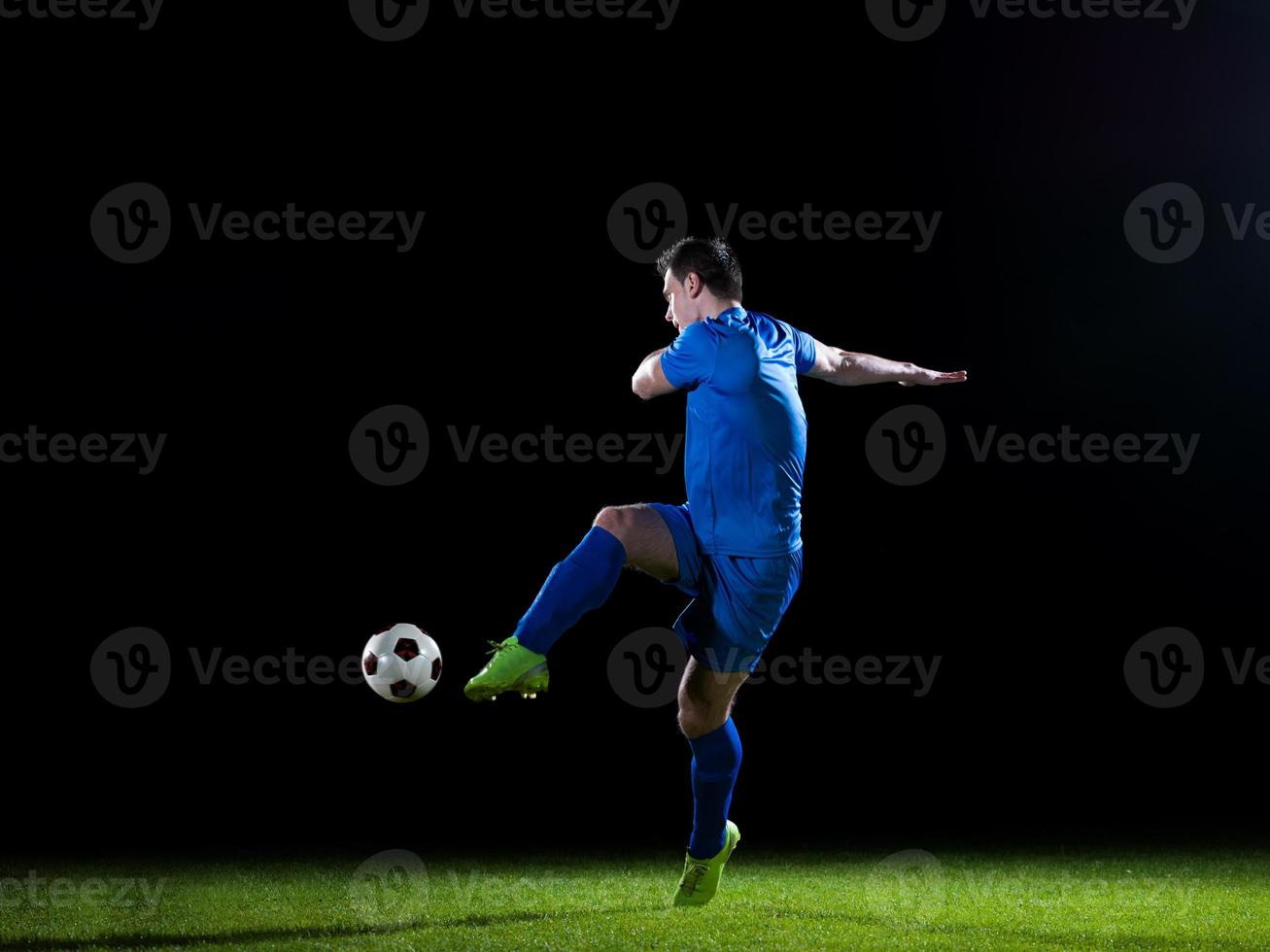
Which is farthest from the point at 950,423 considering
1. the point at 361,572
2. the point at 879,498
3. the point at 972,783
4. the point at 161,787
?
the point at 161,787

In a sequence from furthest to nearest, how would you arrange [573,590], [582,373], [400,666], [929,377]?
[582,373] < [929,377] < [400,666] < [573,590]

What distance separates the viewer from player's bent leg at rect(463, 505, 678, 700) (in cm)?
294

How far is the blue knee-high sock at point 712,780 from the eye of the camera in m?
3.61

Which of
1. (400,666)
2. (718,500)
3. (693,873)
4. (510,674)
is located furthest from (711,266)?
(693,873)

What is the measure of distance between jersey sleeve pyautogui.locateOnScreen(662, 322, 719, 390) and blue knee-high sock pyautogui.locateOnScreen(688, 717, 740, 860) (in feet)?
3.44

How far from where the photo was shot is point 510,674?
293 cm

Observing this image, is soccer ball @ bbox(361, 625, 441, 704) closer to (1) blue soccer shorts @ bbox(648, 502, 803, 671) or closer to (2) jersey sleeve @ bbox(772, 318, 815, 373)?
(1) blue soccer shorts @ bbox(648, 502, 803, 671)

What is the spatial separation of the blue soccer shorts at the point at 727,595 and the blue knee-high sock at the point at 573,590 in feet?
0.69

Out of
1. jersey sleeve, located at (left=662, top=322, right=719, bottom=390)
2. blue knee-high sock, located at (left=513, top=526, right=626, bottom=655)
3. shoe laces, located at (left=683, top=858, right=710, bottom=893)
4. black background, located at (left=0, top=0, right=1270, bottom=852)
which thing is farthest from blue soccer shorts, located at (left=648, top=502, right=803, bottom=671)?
black background, located at (left=0, top=0, right=1270, bottom=852)

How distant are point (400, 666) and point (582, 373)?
11.7ft

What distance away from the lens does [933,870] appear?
4625 millimetres

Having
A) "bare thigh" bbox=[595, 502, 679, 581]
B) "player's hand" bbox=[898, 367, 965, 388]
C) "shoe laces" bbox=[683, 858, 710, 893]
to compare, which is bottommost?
"shoe laces" bbox=[683, 858, 710, 893]

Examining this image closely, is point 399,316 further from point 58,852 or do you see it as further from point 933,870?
point 933,870

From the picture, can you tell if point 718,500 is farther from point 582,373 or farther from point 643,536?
point 582,373
